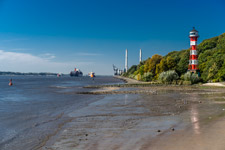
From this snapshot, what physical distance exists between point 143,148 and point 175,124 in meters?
5.05

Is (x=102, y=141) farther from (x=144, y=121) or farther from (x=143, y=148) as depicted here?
(x=144, y=121)

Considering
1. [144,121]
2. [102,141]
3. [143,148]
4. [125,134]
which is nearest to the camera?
[143,148]

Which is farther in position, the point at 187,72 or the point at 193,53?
the point at 193,53

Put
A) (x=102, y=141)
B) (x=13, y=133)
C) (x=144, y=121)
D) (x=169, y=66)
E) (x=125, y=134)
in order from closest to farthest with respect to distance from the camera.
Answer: (x=102, y=141)
(x=125, y=134)
(x=13, y=133)
(x=144, y=121)
(x=169, y=66)

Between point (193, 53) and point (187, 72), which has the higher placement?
point (193, 53)

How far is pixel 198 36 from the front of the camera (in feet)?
219

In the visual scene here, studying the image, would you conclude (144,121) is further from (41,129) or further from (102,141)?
(41,129)

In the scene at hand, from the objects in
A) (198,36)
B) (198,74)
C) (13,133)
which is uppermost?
(198,36)

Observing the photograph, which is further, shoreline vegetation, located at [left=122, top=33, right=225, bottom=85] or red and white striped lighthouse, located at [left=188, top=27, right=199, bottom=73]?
red and white striped lighthouse, located at [left=188, top=27, right=199, bottom=73]

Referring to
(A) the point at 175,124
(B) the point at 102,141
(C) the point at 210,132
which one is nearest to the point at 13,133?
(B) the point at 102,141

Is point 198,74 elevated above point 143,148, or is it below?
above

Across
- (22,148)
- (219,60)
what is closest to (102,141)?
(22,148)

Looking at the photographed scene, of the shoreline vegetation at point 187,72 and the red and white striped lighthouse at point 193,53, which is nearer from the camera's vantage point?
the shoreline vegetation at point 187,72

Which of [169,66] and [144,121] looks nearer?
[144,121]
